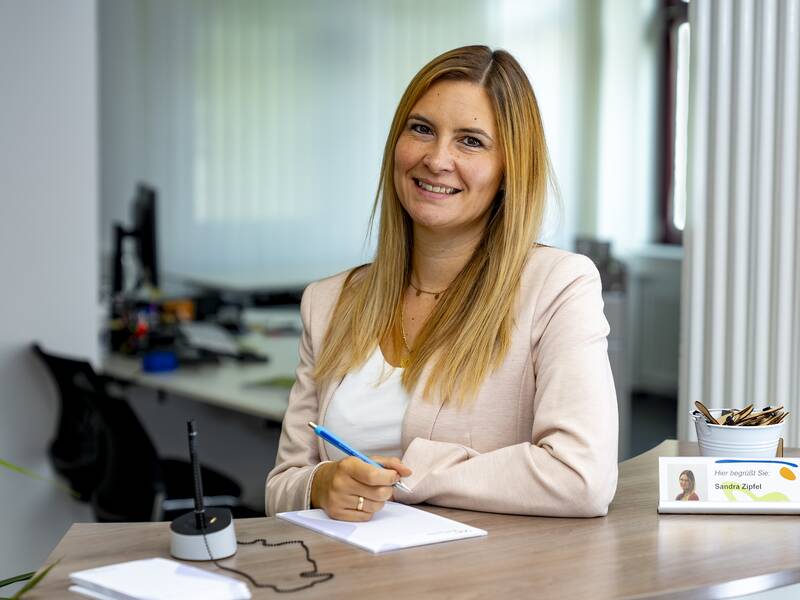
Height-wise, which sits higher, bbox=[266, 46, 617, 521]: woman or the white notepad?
bbox=[266, 46, 617, 521]: woman

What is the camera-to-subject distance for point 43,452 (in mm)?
3643

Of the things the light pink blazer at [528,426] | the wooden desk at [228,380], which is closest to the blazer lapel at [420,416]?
the light pink blazer at [528,426]

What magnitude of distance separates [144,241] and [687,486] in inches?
138

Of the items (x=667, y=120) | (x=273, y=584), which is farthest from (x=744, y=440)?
(x=667, y=120)

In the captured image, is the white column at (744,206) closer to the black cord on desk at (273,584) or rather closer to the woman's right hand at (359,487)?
the woman's right hand at (359,487)

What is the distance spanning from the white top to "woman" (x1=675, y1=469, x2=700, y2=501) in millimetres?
497

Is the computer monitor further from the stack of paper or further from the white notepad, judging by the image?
the stack of paper

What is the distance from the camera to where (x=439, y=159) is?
1.95 m

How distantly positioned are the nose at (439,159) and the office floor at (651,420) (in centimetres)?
404

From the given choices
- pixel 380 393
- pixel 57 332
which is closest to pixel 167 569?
pixel 380 393

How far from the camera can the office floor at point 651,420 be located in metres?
6.18

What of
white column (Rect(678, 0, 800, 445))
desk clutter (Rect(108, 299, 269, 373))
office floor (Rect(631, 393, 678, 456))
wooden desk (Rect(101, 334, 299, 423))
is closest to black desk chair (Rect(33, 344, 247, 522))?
wooden desk (Rect(101, 334, 299, 423))

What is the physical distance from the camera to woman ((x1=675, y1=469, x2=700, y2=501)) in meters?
1.75

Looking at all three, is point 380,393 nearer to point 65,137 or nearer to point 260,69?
point 65,137
